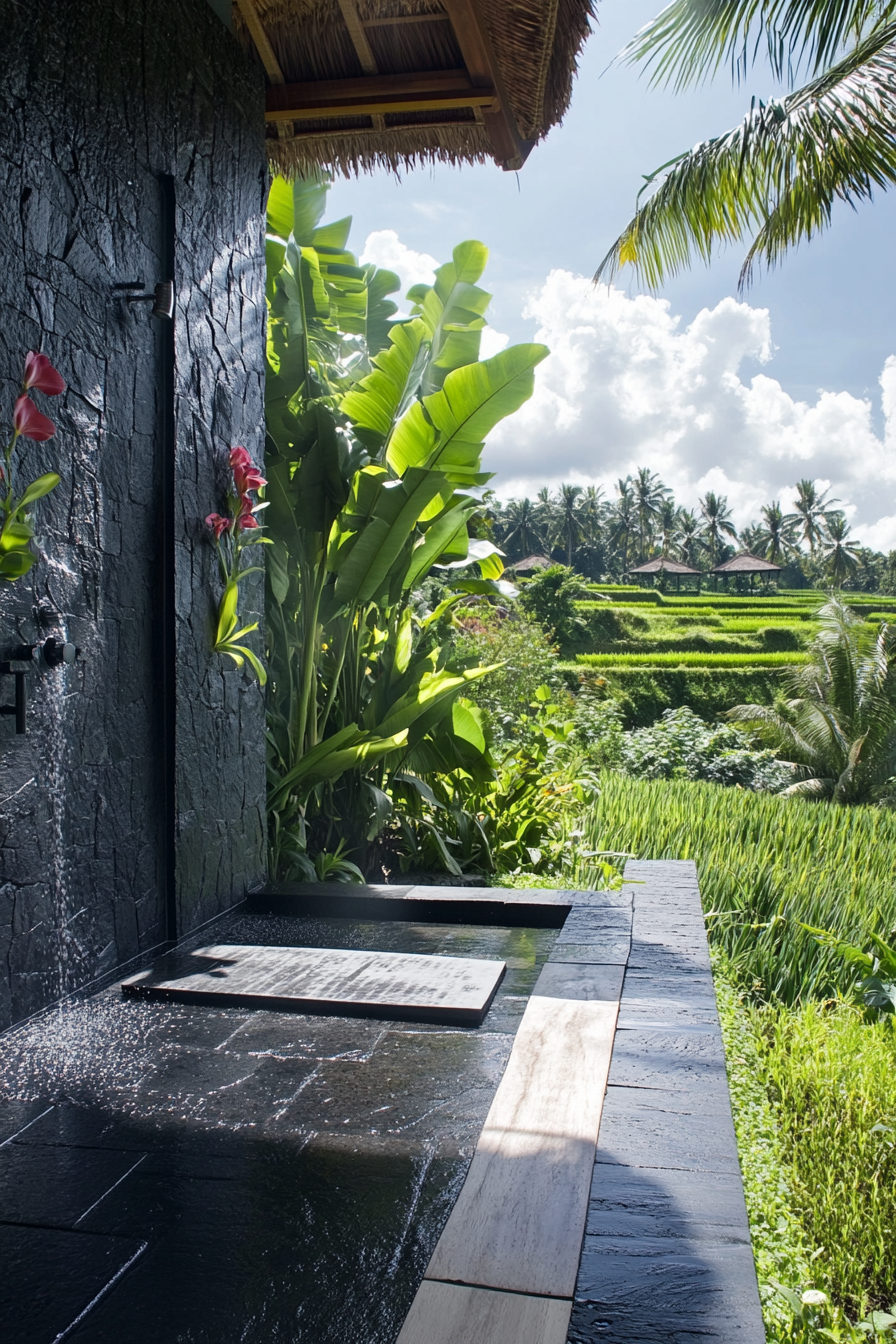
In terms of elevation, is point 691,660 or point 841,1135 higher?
point 691,660

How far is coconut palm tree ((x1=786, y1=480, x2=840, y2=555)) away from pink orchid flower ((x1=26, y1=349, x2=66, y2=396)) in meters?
53.5

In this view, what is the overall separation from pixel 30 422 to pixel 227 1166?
4.54 ft

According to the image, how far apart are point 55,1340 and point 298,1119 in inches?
22.1

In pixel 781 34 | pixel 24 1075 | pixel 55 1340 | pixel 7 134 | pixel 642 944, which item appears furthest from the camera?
pixel 781 34

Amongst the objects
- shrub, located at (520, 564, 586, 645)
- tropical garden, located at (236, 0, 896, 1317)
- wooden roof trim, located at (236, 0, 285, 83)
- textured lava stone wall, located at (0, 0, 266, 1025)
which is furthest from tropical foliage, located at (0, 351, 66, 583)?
shrub, located at (520, 564, 586, 645)

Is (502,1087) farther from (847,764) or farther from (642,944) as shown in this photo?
(847,764)

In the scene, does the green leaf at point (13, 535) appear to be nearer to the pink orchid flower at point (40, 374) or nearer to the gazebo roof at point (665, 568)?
the pink orchid flower at point (40, 374)

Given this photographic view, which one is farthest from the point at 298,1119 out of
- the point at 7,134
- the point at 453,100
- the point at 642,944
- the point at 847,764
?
the point at 847,764

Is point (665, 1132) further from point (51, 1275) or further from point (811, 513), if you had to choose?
point (811, 513)

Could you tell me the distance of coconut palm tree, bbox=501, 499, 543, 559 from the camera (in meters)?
54.9

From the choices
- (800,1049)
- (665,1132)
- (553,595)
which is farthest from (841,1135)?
(553,595)

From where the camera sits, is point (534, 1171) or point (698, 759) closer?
point (534, 1171)

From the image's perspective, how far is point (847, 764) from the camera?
12.3 meters

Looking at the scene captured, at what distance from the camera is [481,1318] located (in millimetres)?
1063
